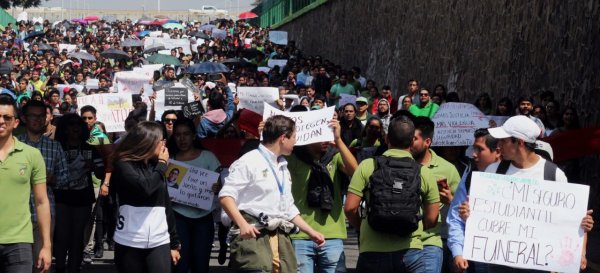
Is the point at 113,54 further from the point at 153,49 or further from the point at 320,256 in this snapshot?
the point at 320,256

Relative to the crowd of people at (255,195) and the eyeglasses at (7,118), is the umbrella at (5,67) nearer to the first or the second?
the crowd of people at (255,195)

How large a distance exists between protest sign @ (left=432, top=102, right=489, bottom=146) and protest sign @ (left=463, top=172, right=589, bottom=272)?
3.72 m

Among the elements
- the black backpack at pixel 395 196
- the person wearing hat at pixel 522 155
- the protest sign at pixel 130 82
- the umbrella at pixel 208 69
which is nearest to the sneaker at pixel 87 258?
the black backpack at pixel 395 196

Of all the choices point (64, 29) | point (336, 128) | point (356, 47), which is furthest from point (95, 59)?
point (336, 128)

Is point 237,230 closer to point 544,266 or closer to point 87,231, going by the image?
point 544,266

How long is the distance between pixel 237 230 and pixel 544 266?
178 cm

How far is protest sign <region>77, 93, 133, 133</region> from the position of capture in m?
15.9

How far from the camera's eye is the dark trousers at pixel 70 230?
411 inches

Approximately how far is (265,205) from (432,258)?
1.04m

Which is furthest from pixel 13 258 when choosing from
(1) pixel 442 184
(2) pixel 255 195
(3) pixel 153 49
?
(3) pixel 153 49

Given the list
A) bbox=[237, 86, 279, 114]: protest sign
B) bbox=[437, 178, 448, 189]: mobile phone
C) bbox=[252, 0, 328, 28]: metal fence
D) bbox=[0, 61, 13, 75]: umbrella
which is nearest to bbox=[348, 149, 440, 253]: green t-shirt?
bbox=[437, 178, 448, 189]: mobile phone

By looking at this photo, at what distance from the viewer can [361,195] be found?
7.56m

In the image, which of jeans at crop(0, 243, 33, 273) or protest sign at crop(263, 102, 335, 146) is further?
protest sign at crop(263, 102, 335, 146)

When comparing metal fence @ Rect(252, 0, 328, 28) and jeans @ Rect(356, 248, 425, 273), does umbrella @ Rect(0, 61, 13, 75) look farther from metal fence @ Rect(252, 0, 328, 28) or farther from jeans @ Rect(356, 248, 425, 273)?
jeans @ Rect(356, 248, 425, 273)
